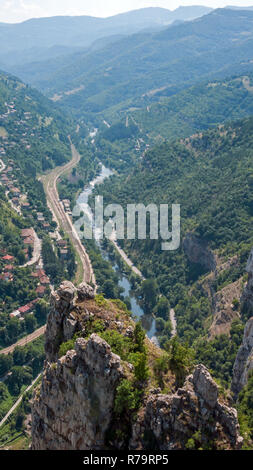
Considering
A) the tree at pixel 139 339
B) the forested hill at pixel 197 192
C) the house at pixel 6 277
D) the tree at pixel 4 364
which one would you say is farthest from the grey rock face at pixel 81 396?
the house at pixel 6 277

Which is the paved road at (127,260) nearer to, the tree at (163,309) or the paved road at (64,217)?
the paved road at (64,217)

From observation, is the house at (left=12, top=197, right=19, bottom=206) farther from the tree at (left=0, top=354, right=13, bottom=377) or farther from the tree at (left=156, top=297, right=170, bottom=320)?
the tree at (left=0, top=354, right=13, bottom=377)

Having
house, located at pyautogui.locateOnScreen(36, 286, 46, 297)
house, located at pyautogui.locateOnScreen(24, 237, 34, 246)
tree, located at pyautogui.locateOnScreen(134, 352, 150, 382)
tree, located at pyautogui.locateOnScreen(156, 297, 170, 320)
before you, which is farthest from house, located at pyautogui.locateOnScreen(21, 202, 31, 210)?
tree, located at pyautogui.locateOnScreen(134, 352, 150, 382)

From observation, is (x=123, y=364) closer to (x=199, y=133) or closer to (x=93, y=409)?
(x=93, y=409)

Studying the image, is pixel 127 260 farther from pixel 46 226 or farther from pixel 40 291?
pixel 40 291
